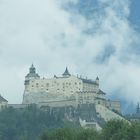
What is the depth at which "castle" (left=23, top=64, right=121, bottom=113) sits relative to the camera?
5428 inches

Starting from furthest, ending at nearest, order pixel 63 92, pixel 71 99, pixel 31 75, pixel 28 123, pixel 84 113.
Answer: pixel 31 75 → pixel 63 92 → pixel 71 99 → pixel 84 113 → pixel 28 123

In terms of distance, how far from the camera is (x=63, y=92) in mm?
142250

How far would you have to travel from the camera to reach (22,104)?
13950 cm

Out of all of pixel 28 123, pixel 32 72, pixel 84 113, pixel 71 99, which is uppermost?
pixel 32 72

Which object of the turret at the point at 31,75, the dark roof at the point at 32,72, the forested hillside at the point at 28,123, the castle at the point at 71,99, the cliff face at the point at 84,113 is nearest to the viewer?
the forested hillside at the point at 28,123

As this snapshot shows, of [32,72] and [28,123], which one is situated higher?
[32,72]

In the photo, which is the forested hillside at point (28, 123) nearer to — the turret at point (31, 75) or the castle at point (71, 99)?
the castle at point (71, 99)

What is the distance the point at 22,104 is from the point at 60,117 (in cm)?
1017

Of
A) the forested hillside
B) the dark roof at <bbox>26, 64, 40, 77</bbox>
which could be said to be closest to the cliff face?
the forested hillside

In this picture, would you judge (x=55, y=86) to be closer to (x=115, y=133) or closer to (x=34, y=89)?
(x=34, y=89)

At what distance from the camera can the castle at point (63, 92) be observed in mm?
137875

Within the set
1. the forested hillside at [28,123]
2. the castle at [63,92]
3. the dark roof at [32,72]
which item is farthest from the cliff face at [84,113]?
the dark roof at [32,72]

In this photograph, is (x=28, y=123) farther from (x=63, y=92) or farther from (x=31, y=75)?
(x=31, y=75)

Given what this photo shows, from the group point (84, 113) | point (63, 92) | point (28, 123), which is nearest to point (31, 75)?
point (63, 92)
